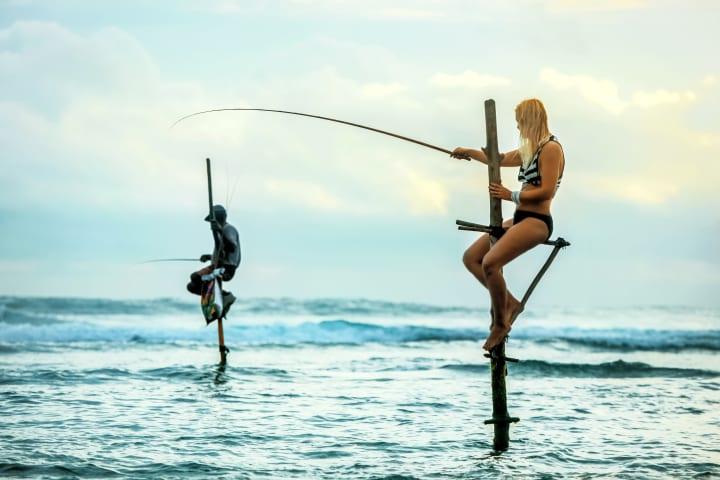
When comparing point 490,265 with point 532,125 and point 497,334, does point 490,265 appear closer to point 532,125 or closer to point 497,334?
point 497,334

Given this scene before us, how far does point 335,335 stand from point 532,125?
25.3 metres

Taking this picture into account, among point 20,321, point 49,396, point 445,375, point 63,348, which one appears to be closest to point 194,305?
point 20,321

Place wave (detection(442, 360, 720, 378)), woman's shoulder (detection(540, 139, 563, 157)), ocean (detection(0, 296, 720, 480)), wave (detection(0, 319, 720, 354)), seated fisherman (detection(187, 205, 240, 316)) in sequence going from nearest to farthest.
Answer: woman's shoulder (detection(540, 139, 563, 157)) → ocean (detection(0, 296, 720, 480)) → seated fisherman (detection(187, 205, 240, 316)) → wave (detection(442, 360, 720, 378)) → wave (detection(0, 319, 720, 354))

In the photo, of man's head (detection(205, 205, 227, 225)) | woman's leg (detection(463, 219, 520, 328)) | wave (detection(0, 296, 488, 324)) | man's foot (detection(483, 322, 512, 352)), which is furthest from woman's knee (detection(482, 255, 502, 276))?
wave (detection(0, 296, 488, 324))

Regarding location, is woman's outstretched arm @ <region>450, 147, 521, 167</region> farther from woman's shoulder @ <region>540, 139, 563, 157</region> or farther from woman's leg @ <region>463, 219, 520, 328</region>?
woman's shoulder @ <region>540, 139, 563, 157</region>

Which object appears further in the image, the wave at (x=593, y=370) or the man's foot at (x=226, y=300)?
the wave at (x=593, y=370)

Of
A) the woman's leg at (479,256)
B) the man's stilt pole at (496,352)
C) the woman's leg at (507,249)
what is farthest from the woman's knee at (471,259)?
the woman's leg at (507,249)

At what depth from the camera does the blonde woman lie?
24.6 feet

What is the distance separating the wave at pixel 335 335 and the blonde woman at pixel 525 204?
1817 centimetres

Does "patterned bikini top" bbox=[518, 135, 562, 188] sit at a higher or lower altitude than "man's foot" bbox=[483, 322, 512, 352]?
higher

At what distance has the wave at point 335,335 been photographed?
2823 centimetres

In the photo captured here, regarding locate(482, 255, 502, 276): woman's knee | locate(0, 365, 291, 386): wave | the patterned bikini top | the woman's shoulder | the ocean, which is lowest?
the ocean

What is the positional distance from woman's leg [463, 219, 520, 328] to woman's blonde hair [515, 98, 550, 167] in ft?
2.56

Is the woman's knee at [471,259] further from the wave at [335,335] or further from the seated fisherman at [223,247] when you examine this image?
the wave at [335,335]
